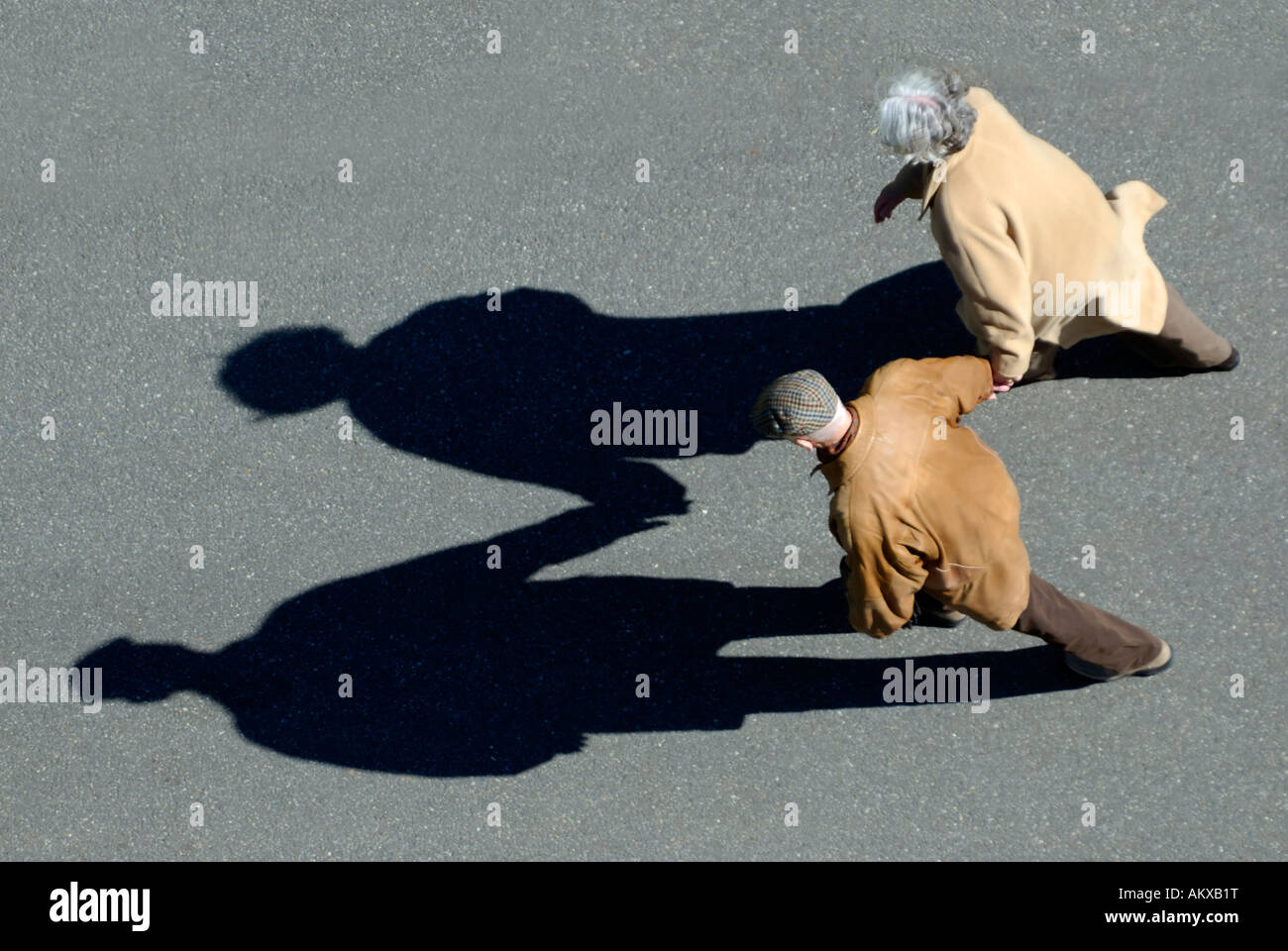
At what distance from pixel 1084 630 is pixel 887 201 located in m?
1.71

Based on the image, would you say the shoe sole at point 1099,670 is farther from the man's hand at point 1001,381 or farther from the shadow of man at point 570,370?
the shadow of man at point 570,370

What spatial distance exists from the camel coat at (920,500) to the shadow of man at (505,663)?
98 cm

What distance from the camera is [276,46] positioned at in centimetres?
461

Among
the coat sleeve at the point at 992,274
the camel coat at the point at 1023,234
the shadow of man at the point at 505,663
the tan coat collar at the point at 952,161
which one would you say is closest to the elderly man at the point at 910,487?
the coat sleeve at the point at 992,274

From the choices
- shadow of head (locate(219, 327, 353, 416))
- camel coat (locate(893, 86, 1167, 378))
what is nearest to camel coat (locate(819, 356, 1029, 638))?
camel coat (locate(893, 86, 1167, 378))

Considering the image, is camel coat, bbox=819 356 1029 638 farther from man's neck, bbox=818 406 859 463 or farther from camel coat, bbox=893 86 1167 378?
camel coat, bbox=893 86 1167 378

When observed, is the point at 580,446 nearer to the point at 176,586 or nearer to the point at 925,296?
the point at 925,296

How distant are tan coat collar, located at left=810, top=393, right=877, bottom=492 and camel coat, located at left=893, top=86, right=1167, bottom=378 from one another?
1.83 ft

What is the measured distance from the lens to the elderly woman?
312 cm

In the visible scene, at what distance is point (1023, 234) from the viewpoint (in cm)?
320

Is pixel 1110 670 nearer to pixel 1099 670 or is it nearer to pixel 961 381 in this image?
pixel 1099 670

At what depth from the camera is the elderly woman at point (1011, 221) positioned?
3117 mm

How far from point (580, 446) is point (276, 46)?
2188 mm

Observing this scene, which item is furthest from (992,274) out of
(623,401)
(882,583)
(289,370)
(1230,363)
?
(289,370)
